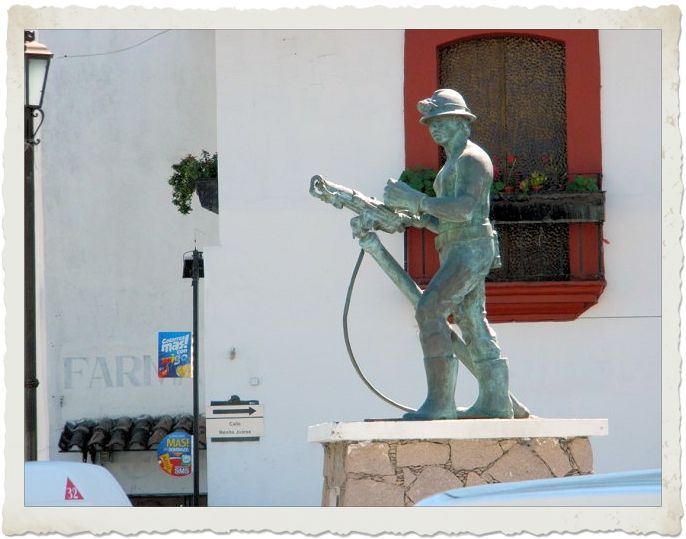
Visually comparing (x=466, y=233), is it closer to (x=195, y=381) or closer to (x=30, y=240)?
(x=30, y=240)

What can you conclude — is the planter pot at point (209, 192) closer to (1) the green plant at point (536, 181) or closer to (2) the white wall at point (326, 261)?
(2) the white wall at point (326, 261)

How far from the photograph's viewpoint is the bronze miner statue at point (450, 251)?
400 inches

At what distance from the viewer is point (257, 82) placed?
1664 centimetres

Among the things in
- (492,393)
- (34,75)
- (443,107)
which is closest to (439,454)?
(492,393)

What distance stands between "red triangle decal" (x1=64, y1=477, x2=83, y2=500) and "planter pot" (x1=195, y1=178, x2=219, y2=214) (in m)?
6.78

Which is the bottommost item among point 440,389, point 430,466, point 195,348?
point 430,466

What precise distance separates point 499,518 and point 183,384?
12141 millimetres

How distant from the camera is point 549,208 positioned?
16156 mm

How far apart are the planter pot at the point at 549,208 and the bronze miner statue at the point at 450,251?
18.7 ft

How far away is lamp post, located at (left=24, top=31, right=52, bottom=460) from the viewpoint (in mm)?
12641

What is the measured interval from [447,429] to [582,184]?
21.5 feet

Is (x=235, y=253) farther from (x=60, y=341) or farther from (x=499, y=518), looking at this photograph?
(x=499, y=518)

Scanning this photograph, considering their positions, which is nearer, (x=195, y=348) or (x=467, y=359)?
(x=467, y=359)

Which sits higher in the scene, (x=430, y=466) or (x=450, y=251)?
(x=450, y=251)
